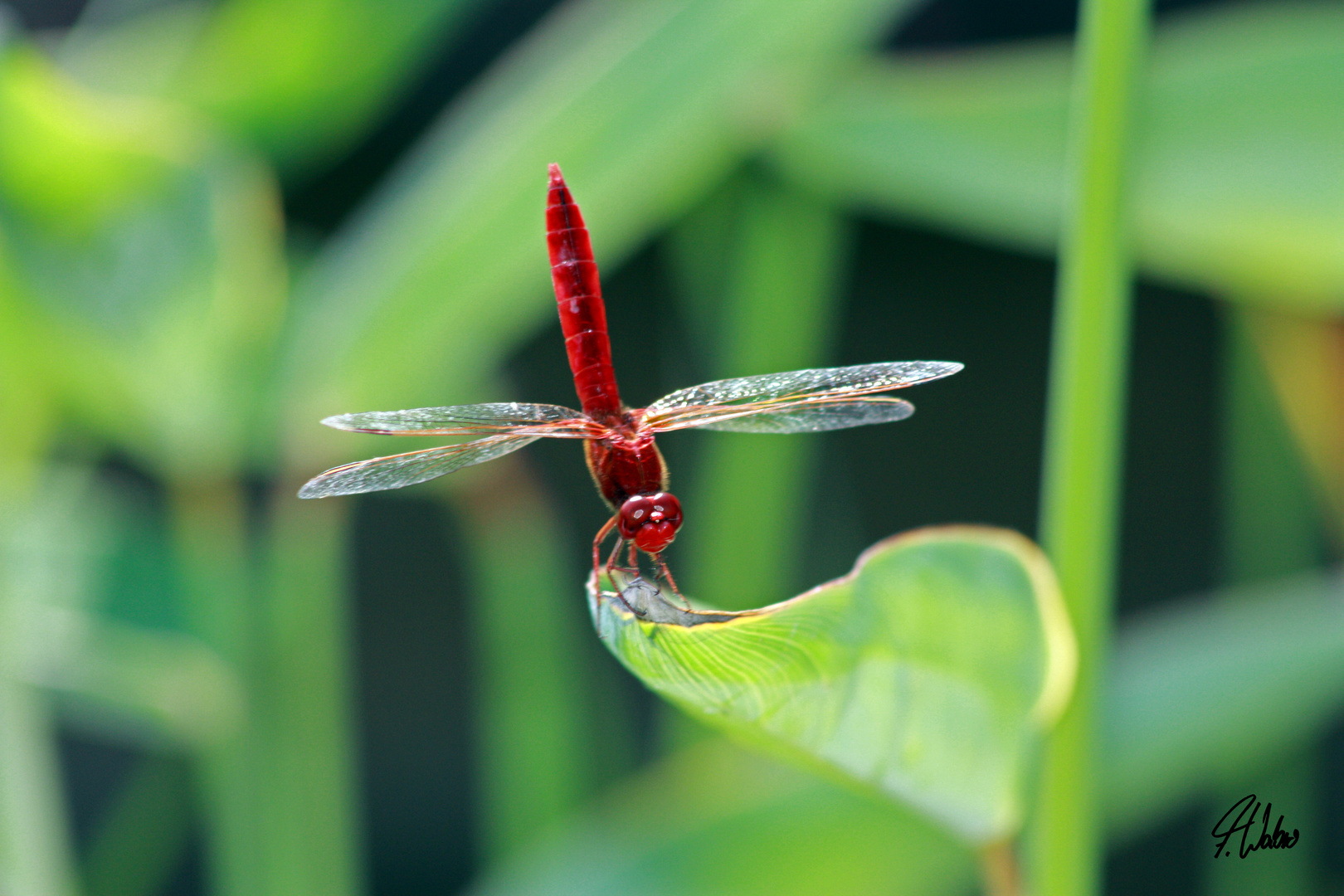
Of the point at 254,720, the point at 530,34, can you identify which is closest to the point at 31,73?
the point at 254,720

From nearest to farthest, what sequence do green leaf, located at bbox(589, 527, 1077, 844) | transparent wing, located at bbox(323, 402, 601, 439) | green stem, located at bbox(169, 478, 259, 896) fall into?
green leaf, located at bbox(589, 527, 1077, 844), transparent wing, located at bbox(323, 402, 601, 439), green stem, located at bbox(169, 478, 259, 896)

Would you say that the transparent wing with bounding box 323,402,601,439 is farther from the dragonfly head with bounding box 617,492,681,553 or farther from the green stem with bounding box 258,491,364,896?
the green stem with bounding box 258,491,364,896

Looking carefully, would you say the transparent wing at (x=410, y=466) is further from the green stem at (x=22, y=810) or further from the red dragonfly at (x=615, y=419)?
the green stem at (x=22, y=810)

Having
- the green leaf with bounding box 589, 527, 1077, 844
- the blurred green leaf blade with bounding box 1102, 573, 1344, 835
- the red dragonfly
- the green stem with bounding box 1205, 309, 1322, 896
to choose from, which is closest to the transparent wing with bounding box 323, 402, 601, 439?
the red dragonfly

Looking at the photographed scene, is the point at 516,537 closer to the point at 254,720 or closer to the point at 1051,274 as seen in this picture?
the point at 254,720

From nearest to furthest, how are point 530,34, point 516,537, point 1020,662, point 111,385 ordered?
point 1020,662, point 111,385, point 516,537, point 530,34

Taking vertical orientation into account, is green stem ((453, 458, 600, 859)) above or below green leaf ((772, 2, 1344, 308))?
below
